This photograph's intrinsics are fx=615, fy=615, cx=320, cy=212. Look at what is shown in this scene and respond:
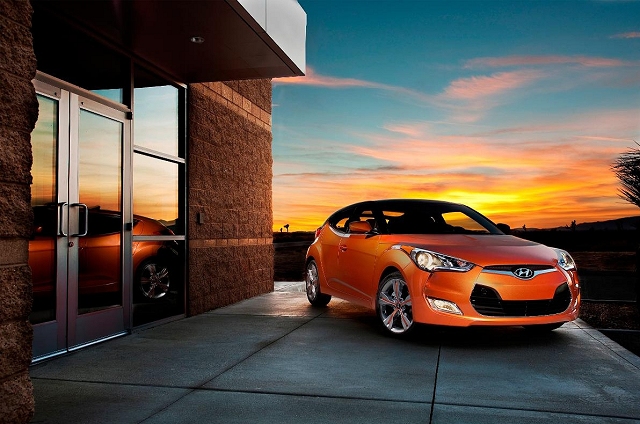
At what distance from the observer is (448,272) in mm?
6633

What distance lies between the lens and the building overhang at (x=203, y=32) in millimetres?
6066

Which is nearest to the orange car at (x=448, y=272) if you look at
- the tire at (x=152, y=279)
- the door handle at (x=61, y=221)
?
the tire at (x=152, y=279)

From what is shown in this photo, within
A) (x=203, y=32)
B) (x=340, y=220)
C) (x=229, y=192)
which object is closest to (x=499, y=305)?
(x=340, y=220)

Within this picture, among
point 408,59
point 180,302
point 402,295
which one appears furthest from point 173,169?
point 408,59

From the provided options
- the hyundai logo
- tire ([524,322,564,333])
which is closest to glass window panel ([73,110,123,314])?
the hyundai logo

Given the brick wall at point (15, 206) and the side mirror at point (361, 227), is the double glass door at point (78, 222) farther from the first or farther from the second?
the brick wall at point (15, 206)

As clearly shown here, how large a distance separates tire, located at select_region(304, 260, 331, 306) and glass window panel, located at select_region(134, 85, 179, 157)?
2822 millimetres

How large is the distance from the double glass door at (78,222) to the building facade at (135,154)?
0.01 meters

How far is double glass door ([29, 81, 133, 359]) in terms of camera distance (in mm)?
6062

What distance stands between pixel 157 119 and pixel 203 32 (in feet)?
6.78

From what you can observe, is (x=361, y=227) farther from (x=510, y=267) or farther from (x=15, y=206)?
(x=15, y=206)

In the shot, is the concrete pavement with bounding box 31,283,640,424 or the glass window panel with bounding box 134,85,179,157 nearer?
the concrete pavement with bounding box 31,283,640,424

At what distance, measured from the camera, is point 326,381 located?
205 inches

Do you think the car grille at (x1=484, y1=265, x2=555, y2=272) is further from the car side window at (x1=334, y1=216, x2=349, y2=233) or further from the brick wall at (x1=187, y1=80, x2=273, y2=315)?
the brick wall at (x1=187, y1=80, x2=273, y2=315)
